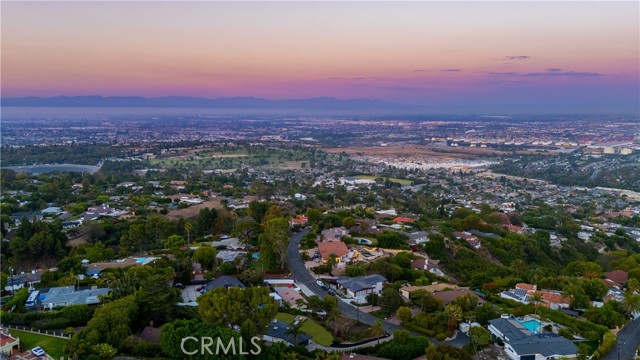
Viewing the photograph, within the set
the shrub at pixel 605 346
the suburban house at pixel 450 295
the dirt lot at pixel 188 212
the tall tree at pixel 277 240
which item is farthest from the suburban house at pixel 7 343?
the dirt lot at pixel 188 212

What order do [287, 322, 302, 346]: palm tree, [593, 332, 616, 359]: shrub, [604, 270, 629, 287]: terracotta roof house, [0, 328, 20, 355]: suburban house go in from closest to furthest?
[0, 328, 20, 355]: suburban house, [287, 322, 302, 346]: palm tree, [593, 332, 616, 359]: shrub, [604, 270, 629, 287]: terracotta roof house

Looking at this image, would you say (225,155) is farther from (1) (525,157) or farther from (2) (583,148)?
(2) (583,148)

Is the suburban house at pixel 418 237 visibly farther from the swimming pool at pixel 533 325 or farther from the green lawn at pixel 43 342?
the green lawn at pixel 43 342

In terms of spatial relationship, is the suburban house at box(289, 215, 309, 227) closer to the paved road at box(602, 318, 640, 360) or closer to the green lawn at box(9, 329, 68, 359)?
the green lawn at box(9, 329, 68, 359)

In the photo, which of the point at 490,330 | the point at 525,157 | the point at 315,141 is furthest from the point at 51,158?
the point at 525,157

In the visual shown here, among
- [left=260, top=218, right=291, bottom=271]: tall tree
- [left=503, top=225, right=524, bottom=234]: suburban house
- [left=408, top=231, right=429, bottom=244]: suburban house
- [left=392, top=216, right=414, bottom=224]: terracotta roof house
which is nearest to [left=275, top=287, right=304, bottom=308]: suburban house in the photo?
[left=260, top=218, right=291, bottom=271]: tall tree

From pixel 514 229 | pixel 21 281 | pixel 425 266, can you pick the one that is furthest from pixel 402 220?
pixel 21 281

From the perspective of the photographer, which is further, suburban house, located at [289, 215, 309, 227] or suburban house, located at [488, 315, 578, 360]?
suburban house, located at [289, 215, 309, 227]
